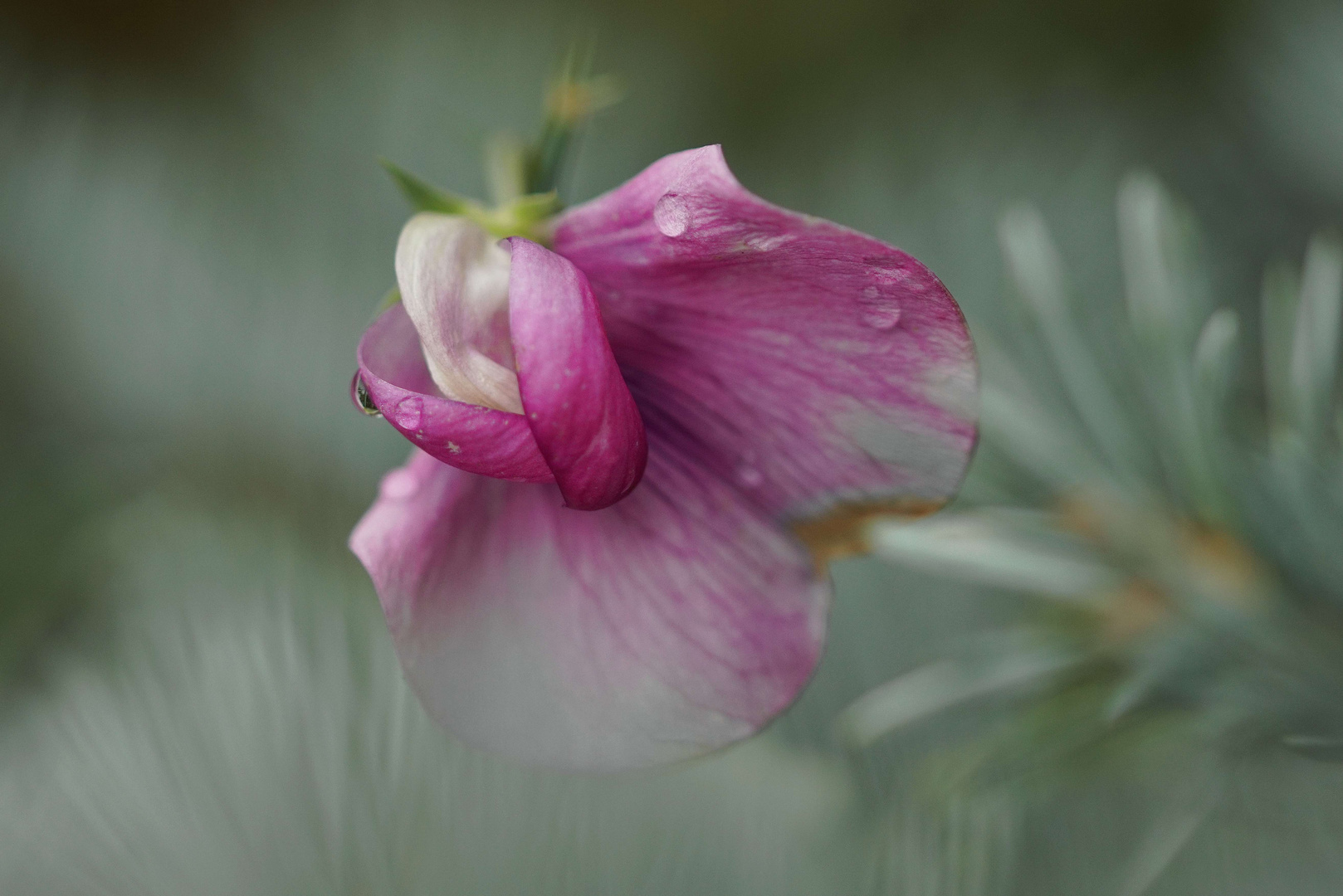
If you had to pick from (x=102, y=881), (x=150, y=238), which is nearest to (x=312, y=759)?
(x=102, y=881)

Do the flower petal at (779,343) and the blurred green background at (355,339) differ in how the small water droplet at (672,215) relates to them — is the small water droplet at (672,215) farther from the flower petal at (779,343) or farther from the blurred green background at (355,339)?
the blurred green background at (355,339)

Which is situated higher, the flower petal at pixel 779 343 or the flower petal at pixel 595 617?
the flower petal at pixel 779 343

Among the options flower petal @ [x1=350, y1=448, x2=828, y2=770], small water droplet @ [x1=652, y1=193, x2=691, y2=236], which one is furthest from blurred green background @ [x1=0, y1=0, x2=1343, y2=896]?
small water droplet @ [x1=652, y1=193, x2=691, y2=236]

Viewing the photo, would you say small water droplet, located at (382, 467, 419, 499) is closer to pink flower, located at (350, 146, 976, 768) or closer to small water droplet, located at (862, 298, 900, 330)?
pink flower, located at (350, 146, 976, 768)

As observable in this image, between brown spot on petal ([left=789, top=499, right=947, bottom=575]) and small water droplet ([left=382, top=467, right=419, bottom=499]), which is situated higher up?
small water droplet ([left=382, top=467, right=419, bottom=499])

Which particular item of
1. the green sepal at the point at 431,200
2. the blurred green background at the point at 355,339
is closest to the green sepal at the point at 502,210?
the green sepal at the point at 431,200

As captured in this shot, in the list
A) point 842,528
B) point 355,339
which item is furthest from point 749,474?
point 355,339

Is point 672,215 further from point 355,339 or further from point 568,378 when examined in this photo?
point 355,339
